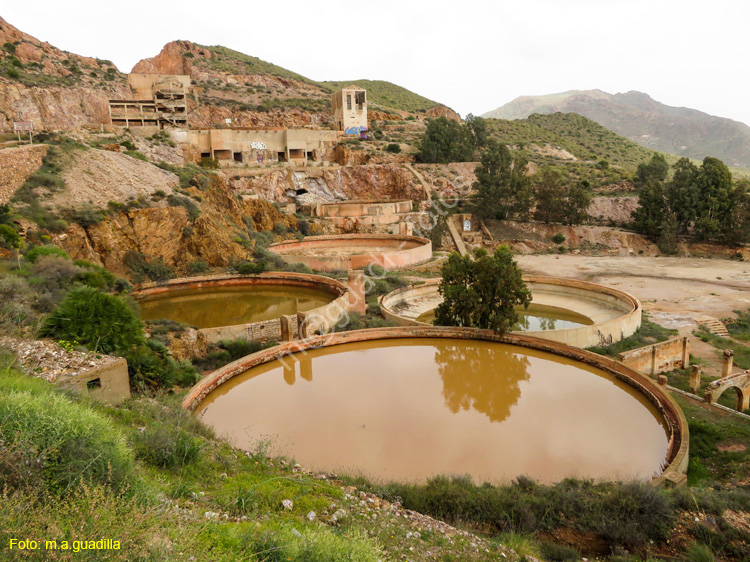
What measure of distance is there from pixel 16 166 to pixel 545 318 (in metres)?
24.8

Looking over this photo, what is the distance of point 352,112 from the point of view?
5178cm

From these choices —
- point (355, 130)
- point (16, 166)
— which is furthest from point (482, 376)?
point (355, 130)

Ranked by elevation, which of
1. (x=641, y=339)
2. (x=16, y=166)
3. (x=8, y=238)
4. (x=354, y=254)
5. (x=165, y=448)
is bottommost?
(x=641, y=339)

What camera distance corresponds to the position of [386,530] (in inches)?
217

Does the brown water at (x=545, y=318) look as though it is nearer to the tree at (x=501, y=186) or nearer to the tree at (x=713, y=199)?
the tree at (x=501, y=186)

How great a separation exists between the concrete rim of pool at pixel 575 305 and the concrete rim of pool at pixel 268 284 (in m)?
2.11

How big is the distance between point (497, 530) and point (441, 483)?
1.10 meters

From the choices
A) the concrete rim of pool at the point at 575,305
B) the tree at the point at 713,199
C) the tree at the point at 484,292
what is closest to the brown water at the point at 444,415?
the tree at the point at 484,292

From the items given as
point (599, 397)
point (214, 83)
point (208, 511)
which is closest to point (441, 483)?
point (208, 511)

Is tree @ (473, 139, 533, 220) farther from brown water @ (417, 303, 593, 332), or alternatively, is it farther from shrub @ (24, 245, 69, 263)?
shrub @ (24, 245, 69, 263)

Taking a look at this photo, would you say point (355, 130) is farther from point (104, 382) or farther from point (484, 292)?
point (104, 382)

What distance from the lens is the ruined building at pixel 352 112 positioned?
5147 centimetres

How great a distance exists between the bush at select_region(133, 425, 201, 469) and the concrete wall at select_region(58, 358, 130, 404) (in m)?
1.88

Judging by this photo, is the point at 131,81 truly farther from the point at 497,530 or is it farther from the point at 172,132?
the point at 497,530
